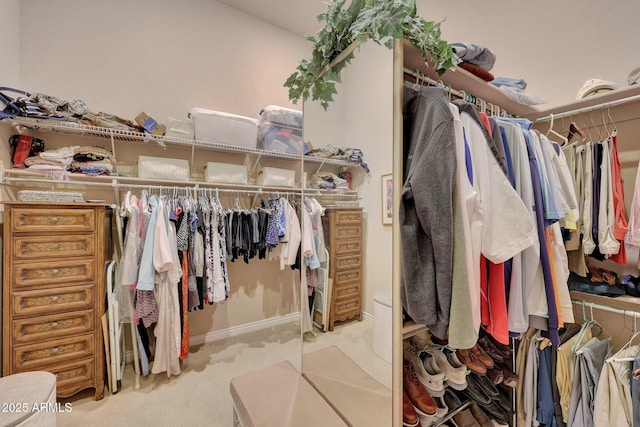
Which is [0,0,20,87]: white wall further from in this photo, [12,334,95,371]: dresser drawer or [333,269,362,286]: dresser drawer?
[333,269,362,286]: dresser drawer

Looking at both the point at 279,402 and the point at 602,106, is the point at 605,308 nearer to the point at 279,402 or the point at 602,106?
the point at 602,106

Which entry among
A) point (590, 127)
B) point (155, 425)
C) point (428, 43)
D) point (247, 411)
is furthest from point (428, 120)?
point (155, 425)

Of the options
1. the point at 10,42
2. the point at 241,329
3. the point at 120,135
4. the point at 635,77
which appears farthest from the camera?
the point at 241,329

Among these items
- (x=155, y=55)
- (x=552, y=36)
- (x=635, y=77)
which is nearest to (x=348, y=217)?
(x=635, y=77)

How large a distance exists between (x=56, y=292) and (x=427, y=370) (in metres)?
2.30

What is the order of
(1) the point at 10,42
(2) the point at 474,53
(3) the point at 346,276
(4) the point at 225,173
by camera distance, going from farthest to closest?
(4) the point at 225,173
(1) the point at 10,42
(3) the point at 346,276
(2) the point at 474,53

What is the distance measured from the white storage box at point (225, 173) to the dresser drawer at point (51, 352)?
1514 millimetres

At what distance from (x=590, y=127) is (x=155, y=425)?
11.4 ft

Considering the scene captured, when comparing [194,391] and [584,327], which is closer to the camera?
[584,327]

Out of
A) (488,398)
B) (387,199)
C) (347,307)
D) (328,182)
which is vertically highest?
(328,182)

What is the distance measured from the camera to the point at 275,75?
3.09 m

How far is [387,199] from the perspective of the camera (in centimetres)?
96

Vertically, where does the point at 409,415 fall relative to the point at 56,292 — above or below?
below

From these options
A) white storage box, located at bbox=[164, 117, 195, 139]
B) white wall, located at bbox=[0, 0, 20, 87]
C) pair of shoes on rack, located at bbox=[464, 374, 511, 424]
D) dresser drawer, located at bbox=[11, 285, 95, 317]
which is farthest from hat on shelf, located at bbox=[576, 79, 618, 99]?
white wall, located at bbox=[0, 0, 20, 87]
